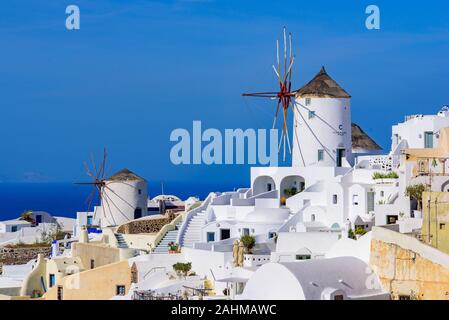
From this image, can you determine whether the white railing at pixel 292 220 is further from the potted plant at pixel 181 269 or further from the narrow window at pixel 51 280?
the narrow window at pixel 51 280

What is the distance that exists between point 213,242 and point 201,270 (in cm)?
163

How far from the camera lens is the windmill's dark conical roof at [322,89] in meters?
38.2

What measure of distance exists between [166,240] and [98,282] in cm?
452

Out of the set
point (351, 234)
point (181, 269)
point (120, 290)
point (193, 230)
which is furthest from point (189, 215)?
point (351, 234)

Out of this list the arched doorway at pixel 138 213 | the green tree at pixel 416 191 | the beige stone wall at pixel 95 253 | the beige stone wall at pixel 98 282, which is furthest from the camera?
the arched doorway at pixel 138 213

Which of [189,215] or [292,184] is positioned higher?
[292,184]

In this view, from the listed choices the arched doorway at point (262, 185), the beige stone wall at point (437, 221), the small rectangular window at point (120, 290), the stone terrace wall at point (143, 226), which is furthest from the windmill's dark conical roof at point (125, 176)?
the beige stone wall at point (437, 221)

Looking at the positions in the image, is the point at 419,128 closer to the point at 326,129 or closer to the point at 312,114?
the point at 326,129

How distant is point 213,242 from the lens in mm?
33594

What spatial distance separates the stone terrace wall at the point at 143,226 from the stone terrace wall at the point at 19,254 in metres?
5.18

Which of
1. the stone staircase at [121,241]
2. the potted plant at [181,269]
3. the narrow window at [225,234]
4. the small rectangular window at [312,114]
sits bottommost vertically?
the potted plant at [181,269]

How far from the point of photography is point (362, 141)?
4125 centimetres

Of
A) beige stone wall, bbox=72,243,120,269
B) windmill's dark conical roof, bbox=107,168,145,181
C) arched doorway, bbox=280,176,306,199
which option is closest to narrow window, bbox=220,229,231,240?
arched doorway, bbox=280,176,306,199
